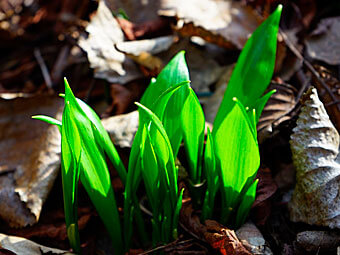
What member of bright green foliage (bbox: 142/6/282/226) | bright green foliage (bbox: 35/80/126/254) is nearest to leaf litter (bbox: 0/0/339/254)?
bright green foliage (bbox: 142/6/282/226)

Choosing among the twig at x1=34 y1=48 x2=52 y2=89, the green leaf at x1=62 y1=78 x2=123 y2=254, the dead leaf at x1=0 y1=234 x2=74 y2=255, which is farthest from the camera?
the twig at x1=34 y1=48 x2=52 y2=89

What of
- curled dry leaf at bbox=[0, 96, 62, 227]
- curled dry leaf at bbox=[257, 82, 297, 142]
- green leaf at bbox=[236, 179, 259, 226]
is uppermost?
curled dry leaf at bbox=[257, 82, 297, 142]

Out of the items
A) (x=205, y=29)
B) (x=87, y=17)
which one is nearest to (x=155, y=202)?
(x=205, y=29)

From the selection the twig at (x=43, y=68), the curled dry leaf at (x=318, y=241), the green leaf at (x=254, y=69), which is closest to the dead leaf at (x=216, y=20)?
the green leaf at (x=254, y=69)

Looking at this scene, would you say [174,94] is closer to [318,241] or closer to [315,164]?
[315,164]

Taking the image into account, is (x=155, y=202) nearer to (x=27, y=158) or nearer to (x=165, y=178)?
(x=165, y=178)

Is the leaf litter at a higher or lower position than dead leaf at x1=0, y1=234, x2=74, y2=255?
higher

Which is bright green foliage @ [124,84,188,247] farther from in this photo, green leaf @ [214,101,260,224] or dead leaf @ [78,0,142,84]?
dead leaf @ [78,0,142,84]

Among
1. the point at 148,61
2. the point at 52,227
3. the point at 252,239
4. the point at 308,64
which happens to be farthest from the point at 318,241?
the point at 148,61
